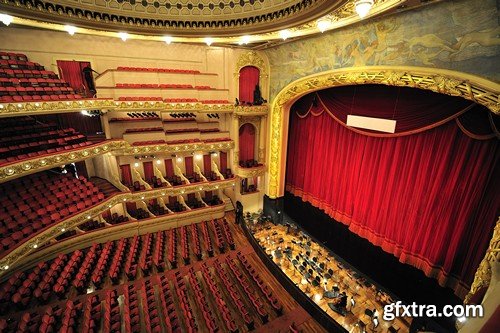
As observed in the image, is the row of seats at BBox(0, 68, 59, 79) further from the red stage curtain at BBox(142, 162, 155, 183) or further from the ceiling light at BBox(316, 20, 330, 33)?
the ceiling light at BBox(316, 20, 330, 33)

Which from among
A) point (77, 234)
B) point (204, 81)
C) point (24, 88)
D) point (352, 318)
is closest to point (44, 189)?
point (77, 234)

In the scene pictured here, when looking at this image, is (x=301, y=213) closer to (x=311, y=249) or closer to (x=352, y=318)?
(x=311, y=249)

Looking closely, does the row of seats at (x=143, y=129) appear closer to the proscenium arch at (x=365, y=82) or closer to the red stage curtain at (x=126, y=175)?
the red stage curtain at (x=126, y=175)

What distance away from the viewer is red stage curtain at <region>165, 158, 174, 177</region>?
41.2 ft

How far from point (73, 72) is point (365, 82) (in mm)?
11475

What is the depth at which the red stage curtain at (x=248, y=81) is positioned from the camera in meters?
11.9

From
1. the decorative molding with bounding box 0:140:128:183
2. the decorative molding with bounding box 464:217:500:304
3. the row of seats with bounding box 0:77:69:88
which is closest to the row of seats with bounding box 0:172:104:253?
the decorative molding with bounding box 0:140:128:183

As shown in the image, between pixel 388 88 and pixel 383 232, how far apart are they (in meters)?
4.63

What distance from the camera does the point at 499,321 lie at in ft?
Answer: 4.12

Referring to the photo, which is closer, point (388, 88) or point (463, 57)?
point (463, 57)

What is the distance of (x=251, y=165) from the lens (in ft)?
42.1

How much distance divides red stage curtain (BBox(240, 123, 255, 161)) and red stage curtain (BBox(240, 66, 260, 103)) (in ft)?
4.50

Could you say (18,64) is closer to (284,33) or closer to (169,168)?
(169,168)

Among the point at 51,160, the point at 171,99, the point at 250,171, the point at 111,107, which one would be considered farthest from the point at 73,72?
the point at 250,171
